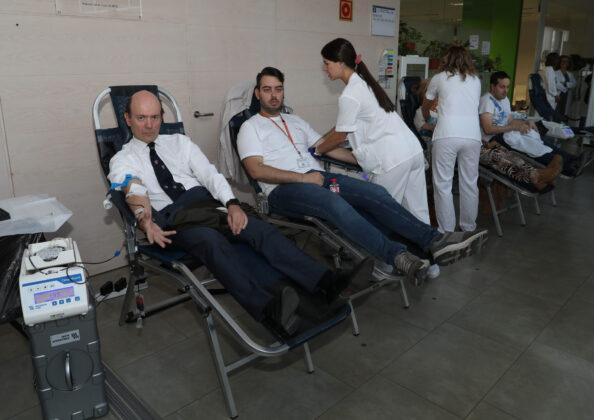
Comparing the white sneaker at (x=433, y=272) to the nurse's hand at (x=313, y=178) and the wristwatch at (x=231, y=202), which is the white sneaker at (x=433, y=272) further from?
the wristwatch at (x=231, y=202)

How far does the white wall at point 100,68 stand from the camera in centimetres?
269

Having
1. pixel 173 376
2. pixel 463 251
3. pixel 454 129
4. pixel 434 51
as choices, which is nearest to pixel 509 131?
pixel 454 129

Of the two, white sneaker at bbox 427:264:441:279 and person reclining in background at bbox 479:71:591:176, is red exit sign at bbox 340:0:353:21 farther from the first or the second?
white sneaker at bbox 427:264:441:279

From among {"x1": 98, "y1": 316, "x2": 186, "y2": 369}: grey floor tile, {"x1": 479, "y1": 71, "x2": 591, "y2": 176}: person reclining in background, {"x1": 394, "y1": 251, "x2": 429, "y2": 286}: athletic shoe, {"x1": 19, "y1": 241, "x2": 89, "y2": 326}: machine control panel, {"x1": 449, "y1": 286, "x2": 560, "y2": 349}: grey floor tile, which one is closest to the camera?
{"x1": 19, "y1": 241, "x2": 89, "y2": 326}: machine control panel

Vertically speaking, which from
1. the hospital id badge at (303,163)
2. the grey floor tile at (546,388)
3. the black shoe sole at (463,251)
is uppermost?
the hospital id badge at (303,163)

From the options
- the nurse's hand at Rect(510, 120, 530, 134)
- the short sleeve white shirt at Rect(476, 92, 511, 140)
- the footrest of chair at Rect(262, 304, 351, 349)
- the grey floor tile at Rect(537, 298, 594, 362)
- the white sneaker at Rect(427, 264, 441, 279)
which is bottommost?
the grey floor tile at Rect(537, 298, 594, 362)

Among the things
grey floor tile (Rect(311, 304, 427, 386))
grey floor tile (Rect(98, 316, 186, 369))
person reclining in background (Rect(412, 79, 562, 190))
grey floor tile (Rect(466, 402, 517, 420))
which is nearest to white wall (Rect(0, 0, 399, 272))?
grey floor tile (Rect(98, 316, 186, 369))

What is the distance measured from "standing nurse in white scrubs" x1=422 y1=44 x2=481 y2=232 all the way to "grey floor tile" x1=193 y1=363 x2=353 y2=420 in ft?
6.26

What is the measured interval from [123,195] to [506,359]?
2000mm

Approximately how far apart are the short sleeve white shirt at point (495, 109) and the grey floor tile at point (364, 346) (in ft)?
8.14

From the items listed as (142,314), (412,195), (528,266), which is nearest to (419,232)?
(412,195)

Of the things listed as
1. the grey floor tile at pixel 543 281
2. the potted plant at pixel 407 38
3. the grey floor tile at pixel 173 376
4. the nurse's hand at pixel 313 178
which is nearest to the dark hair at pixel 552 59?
the potted plant at pixel 407 38

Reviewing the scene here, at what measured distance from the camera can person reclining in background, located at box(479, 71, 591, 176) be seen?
420cm

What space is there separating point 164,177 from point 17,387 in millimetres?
1194
